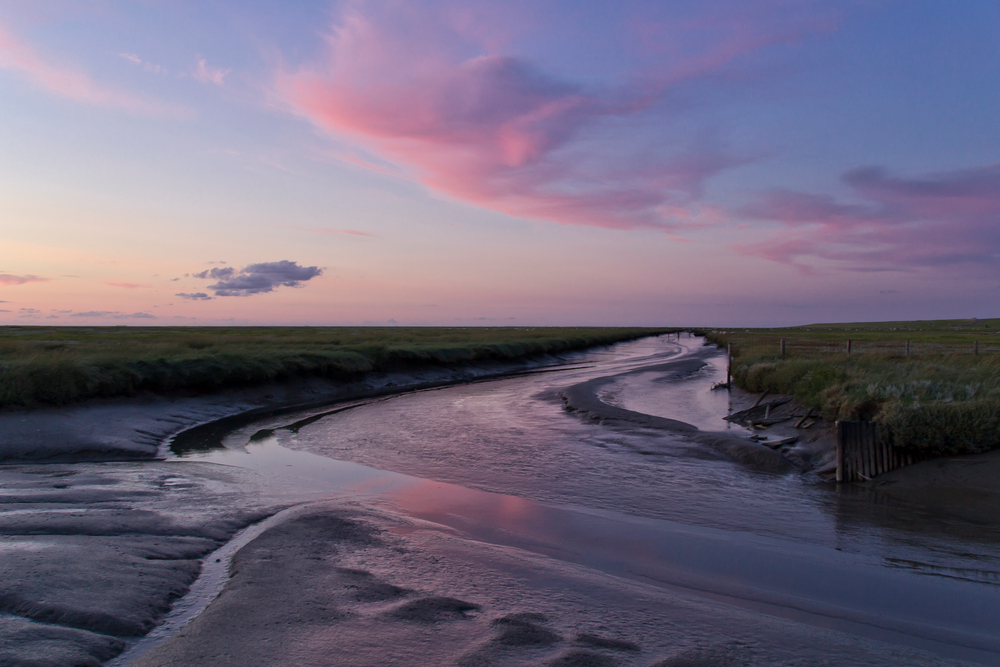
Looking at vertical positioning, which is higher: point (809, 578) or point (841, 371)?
point (841, 371)

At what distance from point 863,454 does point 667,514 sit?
4.89 meters

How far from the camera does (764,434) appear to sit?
50.6 feet

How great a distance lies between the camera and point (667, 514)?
953cm

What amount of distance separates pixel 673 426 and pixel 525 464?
595cm

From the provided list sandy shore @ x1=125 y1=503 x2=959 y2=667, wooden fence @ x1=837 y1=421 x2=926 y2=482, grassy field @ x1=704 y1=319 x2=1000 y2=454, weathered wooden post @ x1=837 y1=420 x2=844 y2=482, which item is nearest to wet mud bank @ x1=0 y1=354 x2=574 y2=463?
sandy shore @ x1=125 y1=503 x2=959 y2=667

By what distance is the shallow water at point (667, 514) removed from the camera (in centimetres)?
632

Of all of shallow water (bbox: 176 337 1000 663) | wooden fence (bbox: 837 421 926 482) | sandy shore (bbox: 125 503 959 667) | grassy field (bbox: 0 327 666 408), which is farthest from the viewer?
grassy field (bbox: 0 327 666 408)

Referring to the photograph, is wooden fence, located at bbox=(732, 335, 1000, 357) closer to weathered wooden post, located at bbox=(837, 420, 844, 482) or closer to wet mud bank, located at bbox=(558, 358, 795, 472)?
wet mud bank, located at bbox=(558, 358, 795, 472)

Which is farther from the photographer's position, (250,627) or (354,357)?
(354,357)

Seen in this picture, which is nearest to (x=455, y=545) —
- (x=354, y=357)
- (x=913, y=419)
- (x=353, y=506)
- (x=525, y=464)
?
(x=353, y=506)

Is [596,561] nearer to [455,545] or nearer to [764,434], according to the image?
[455,545]

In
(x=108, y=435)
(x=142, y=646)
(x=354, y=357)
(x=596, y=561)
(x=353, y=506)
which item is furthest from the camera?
(x=354, y=357)

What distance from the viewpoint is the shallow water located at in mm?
6316

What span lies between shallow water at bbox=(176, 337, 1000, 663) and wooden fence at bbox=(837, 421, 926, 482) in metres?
0.76
